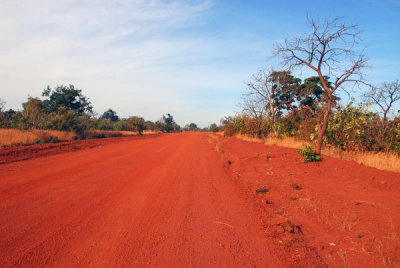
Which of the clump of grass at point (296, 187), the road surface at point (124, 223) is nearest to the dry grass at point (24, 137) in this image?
the road surface at point (124, 223)

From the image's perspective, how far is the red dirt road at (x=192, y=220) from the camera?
3258 millimetres

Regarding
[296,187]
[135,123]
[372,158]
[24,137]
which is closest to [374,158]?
[372,158]

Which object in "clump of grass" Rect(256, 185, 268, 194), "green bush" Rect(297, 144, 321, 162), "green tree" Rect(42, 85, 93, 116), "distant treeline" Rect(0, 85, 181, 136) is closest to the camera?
"clump of grass" Rect(256, 185, 268, 194)

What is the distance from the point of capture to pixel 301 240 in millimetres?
3924

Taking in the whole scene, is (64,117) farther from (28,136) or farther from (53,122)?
(28,136)

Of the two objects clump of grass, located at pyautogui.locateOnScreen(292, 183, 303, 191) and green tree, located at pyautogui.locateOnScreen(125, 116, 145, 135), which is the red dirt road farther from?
green tree, located at pyautogui.locateOnScreen(125, 116, 145, 135)

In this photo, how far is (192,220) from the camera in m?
4.48

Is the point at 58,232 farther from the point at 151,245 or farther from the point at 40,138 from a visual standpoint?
the point at 40,138

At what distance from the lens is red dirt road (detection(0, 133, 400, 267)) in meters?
3.26

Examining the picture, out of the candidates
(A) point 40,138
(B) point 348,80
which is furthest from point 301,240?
(A) point 40,138

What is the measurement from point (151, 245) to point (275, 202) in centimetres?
361

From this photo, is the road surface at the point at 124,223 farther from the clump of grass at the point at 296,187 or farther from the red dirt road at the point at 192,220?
the clump of grass at the point at 296,187

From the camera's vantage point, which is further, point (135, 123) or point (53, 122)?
point (135, 123)

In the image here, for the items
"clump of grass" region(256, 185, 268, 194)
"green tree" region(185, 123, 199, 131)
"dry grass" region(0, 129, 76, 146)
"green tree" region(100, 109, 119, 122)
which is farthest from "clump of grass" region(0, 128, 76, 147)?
"green tree" region(185, 123, 199, 131)
